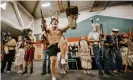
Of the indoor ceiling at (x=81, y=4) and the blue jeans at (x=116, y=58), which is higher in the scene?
the indoor ceiling at (x=81, y=4)

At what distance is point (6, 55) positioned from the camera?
14.8 feet

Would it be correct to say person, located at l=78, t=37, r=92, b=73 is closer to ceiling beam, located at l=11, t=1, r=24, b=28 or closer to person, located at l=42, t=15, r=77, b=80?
person, located at l=42, t=15, r=77, b=80

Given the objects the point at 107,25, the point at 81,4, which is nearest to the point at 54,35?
the point at 107,25

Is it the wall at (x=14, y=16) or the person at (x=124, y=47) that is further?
the wall at (x=14, y=16)

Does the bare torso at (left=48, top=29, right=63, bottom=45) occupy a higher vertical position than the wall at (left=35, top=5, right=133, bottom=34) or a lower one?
lower

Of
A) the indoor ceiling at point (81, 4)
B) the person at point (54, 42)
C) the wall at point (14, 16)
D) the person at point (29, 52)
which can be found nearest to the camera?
the person at point (54, 42)

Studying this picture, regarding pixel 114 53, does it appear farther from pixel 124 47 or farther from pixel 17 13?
pixel 17 13

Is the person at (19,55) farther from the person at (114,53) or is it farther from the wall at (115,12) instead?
the wall at (115,12)

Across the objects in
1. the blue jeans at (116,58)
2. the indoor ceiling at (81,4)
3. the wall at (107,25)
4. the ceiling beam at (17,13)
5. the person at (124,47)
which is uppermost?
the indoor ceiling at (81,4)

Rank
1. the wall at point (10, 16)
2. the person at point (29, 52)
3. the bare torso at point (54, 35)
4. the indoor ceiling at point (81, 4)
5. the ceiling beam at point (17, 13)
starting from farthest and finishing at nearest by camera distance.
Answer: the indoor ceiling at point (81, 4)
the ceiling beam at point (17, 13)
the wall at point (10, 16)
the person at point (29, 52)
the bare torso at point (54, 35)

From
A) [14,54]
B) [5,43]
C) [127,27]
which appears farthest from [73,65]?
[127,27]

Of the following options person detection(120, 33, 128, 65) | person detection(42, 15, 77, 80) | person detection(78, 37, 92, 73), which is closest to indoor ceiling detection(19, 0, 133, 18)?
person detection(120, 33, 128, 65)

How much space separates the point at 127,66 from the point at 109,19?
5932 millimetres

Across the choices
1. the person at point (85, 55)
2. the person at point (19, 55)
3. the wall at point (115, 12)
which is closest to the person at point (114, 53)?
the person at point (85, 55)
